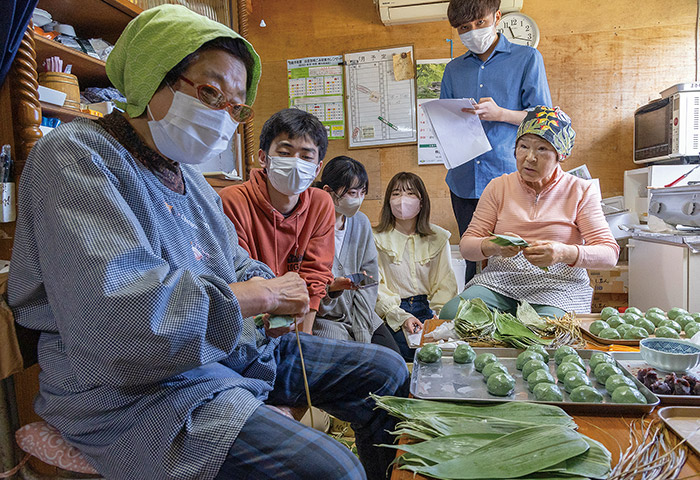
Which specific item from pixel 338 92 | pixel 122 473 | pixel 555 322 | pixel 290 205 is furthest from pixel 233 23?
pixel 122 473

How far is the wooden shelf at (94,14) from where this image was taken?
247 cm

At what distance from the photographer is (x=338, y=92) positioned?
452 cm

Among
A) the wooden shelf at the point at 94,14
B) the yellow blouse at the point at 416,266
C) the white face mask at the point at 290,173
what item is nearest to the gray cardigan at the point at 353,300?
the yellow blouse at the point at 416,266

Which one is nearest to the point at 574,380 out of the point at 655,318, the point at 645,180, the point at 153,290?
the point at 655,318

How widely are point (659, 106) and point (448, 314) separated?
274 cm

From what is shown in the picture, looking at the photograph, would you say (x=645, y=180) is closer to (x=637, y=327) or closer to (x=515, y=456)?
(x=637, y=327)

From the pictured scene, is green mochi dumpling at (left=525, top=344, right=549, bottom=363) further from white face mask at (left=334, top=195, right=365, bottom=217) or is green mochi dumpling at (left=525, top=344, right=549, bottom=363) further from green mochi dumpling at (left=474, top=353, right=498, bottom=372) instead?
white face mask at (left=334, top=195, right=365, bottom=217)

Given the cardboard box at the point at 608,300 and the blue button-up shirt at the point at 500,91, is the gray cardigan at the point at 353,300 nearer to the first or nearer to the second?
Answer: the blue button-up shirt at the point at 500,91

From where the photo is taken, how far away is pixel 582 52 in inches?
162

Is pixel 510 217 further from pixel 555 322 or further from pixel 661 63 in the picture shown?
pixel 661 63

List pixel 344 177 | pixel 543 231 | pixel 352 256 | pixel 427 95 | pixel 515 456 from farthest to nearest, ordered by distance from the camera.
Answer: pixel 427 95, pixel 352 256, pixel 344 177, pixel 543 231, pixel 515 456

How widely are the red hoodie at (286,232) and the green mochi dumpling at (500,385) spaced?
90 cm

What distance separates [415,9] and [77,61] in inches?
110

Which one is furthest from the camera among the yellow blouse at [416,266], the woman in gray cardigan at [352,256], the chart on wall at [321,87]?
the chart on wall at [321,87]
